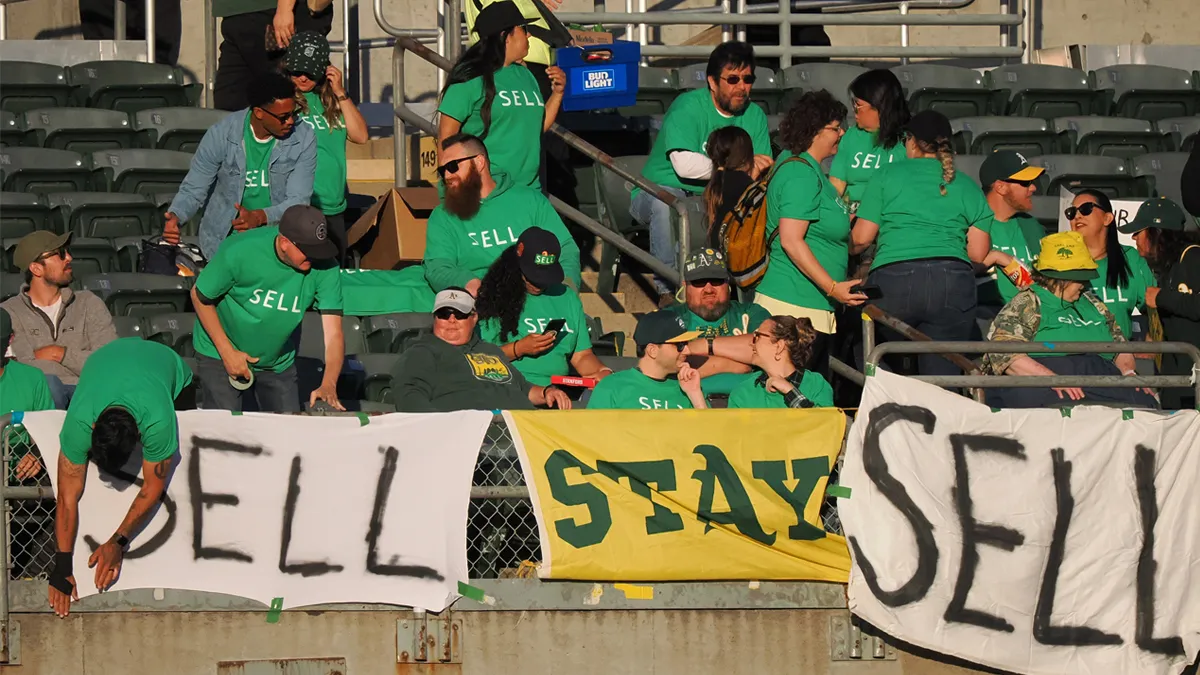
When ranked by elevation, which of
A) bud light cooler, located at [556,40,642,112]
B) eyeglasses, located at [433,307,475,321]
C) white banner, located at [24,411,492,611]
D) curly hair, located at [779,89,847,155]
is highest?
bud light cooler, located at [556,40,642,112]

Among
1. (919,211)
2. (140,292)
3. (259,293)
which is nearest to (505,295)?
(259,293)

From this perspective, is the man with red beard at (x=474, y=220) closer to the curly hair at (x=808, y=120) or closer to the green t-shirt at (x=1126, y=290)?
the curly hair at (x=808, y=120)

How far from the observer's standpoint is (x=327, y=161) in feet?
35.8

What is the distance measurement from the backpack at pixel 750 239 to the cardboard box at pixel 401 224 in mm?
Result: 2149

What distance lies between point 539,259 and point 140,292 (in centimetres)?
275

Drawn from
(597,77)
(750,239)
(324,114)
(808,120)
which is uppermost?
(597,77)

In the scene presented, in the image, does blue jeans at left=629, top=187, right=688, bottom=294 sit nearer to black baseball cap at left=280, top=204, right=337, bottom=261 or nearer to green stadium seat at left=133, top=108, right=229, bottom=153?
black baseball cap at left=280, top=204, right=337, bottom=261

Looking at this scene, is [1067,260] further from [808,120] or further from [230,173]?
[230,173]

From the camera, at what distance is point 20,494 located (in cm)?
829

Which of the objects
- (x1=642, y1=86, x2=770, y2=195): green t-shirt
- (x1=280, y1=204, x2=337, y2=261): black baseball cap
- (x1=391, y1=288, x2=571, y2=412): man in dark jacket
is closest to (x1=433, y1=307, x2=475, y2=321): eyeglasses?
(x1=391, y1=288, x2=571, y2=412): man in dark jacket

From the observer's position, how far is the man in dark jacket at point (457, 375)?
8.66 m

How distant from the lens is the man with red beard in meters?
9.98

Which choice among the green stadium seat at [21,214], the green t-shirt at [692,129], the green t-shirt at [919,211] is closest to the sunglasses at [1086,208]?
the green t-shirt at [919,211]

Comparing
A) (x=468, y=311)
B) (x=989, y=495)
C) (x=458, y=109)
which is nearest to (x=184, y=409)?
(x=468, y=311)
